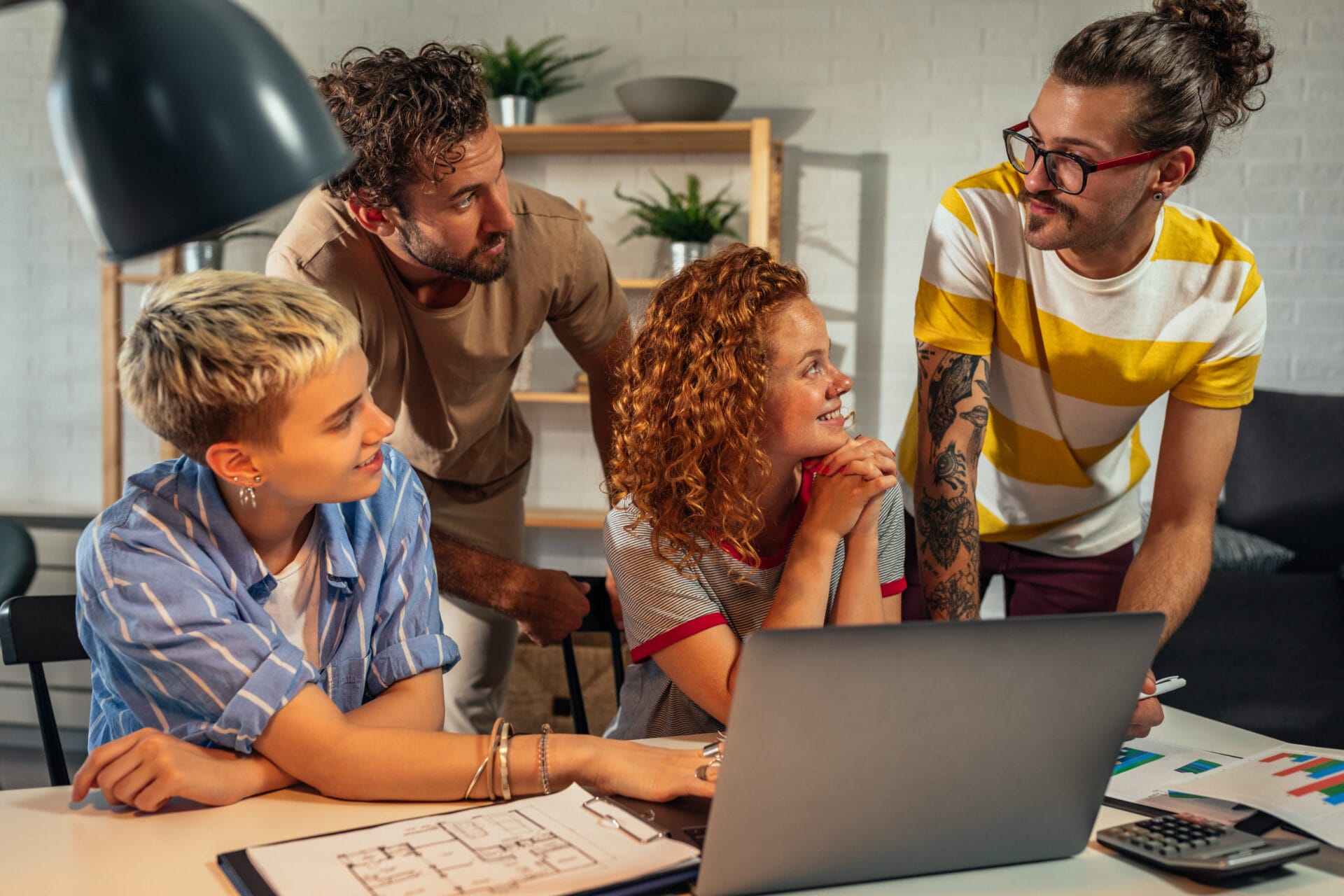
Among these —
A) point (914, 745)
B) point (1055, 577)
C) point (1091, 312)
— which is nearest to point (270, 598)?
point (914, 745)

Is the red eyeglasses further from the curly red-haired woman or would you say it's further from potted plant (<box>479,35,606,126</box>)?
potted plant (<box>479,35,606,126</box>)

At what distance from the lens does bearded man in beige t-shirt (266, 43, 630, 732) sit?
1.52 metres

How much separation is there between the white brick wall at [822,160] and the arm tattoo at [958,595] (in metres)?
2.16

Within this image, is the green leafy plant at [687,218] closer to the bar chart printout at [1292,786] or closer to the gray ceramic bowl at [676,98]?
the gray ceramic bowl at [676,98]

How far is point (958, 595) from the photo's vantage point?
1559 millimetres

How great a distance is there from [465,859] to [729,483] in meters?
0.63

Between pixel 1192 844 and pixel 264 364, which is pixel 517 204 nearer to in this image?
pixel 264 364

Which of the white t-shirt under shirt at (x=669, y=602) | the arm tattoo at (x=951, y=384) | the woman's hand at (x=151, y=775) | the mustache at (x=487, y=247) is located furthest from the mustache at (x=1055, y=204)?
the woman's hand at (x=151, y=775)

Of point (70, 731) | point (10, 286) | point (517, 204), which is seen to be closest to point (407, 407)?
point (517, 204)

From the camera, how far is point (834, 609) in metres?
1.39

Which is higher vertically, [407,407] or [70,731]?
[407,407]

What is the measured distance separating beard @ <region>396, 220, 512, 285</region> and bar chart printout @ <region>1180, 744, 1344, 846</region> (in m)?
1.11

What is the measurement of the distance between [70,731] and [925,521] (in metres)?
3.08

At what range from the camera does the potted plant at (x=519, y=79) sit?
3.50 meters
